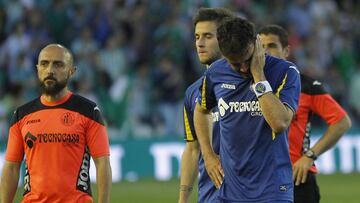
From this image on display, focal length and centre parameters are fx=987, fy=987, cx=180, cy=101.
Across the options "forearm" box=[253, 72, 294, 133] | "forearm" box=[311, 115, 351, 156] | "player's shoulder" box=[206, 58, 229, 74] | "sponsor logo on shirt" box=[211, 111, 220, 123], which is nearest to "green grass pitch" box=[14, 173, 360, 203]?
"forearm" box=[311, 115, 351, 156]

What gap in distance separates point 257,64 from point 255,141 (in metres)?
0.53

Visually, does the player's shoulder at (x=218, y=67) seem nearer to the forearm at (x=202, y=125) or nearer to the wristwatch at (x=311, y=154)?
the forearm at (x=202, y=125)

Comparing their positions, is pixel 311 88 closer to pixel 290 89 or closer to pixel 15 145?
pixel 290 89

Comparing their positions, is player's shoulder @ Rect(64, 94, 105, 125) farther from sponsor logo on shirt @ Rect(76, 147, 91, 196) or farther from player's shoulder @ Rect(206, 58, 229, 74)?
player's shoulder @ Rect(206, 58, 229, 74)

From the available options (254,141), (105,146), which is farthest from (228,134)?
(105,146)

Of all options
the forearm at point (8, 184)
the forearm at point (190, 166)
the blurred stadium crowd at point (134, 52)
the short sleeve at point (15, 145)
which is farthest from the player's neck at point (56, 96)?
the blurred stadium crowd at point (134, 52)

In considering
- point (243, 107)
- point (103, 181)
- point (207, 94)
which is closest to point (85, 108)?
point (103, 181)

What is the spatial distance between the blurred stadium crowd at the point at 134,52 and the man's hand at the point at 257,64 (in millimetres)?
12934

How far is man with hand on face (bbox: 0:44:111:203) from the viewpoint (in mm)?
7422

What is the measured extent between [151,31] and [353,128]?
4782 mm

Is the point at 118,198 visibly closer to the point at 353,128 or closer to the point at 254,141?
the point at 353,128

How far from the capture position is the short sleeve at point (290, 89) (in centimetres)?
643

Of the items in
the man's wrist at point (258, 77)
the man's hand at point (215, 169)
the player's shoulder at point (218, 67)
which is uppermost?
the player's shoulder at point (218, 67)

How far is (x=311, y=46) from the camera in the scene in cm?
2236
